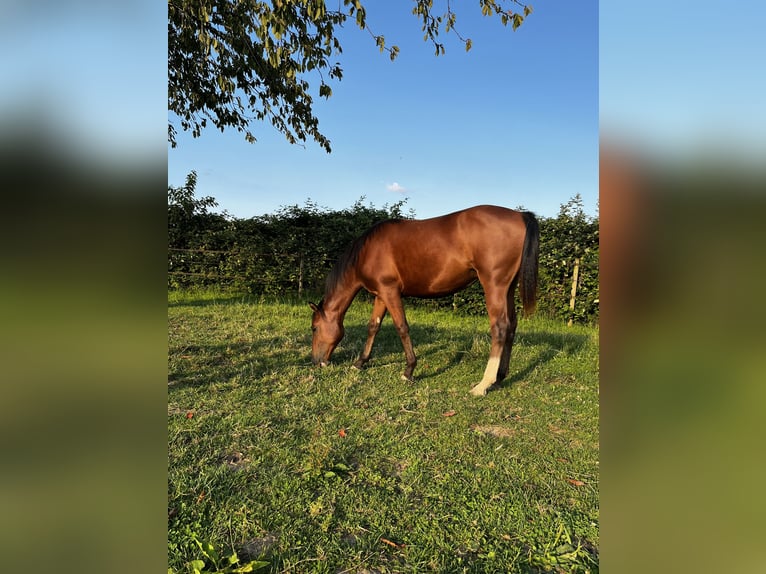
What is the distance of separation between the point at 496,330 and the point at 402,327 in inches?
46.6

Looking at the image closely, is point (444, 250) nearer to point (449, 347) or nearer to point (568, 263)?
point (449, 347)

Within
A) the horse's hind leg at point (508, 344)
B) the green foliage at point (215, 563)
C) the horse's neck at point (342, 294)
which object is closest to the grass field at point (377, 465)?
the green foliage at point (215, 563)

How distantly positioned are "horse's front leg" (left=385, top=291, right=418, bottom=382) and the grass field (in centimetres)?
19

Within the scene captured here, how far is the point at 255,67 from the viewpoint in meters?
5.72

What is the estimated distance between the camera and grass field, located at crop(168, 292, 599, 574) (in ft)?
6.51

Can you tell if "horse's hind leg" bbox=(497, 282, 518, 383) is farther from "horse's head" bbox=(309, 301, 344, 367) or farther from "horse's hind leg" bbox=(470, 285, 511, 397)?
"horse's head" bbox=(309, 301, 344, 367)

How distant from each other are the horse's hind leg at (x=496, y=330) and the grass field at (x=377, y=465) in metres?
0.20

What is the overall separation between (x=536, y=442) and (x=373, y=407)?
1.48m

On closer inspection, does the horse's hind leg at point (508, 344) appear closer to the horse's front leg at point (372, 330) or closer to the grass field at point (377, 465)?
the grass field at point (377, 465)

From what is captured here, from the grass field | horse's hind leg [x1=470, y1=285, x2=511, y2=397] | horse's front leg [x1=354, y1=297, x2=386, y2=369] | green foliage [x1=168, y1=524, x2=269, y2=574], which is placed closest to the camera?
green foliage [x1=168, y1=524, x2=269, y2=574]

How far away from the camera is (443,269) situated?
16.6ft

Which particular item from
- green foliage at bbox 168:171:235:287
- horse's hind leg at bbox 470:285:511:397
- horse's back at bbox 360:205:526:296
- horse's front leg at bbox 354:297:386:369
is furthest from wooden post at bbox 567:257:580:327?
green foliage at bbox 168:171:235:287
